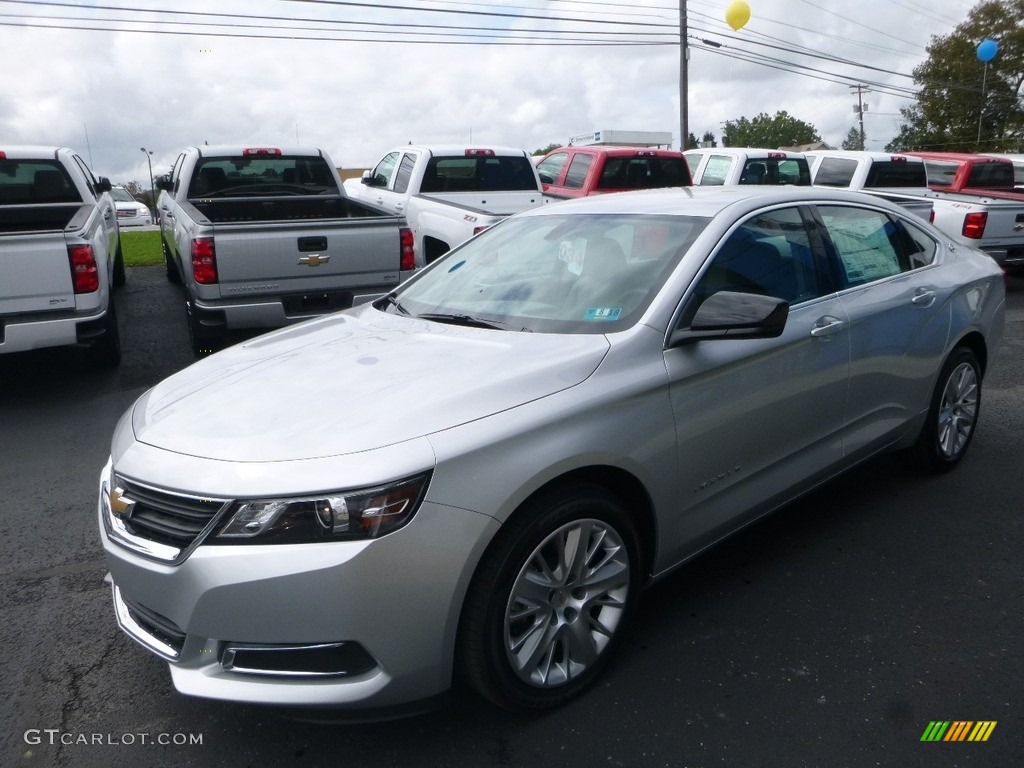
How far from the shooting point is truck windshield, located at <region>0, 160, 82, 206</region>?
9156 mm

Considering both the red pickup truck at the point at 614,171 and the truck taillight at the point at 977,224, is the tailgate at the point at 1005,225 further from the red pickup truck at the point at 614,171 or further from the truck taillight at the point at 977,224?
the red pickup truck at the point at 614,171

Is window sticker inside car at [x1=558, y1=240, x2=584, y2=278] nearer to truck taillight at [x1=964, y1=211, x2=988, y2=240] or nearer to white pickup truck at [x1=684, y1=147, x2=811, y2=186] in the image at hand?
truck taillight at [x1=964, y1=211, x2=988, y2=240]

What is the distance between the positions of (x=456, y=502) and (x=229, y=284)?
5.02m

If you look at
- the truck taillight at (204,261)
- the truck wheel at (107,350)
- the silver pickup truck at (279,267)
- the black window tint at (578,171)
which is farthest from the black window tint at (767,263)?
the black window tint at (578,171)

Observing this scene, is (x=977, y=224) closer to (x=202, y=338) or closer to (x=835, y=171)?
(x=835, y=171)

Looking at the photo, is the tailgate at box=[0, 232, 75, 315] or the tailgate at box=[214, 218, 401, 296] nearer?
the tailgate at box=[0, 232, 75, 315]

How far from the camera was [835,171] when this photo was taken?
14305 millimetres

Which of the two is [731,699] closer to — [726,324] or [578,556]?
[578,556]

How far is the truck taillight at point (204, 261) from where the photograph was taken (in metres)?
6.77

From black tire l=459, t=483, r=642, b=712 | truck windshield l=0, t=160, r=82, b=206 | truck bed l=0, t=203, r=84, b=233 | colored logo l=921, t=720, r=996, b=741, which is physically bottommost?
colored logo l=921, t=720, r=996, b=741

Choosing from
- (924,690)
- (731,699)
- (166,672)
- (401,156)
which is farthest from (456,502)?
(401,156)

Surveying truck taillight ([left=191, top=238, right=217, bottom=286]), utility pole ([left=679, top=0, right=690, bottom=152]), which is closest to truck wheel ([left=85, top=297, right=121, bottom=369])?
truck taillight ([left=191, top=238, right=217, bottom=286])

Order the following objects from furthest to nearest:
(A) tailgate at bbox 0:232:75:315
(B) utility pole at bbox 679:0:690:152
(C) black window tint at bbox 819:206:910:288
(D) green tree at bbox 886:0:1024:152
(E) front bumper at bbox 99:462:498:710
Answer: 1. (D) green tree at bbox 886:0:1024:152
2. (B) utility pole at bbox 679:0:690:152
3. (A) tailgate at bbox 0:232:75:315
4. (C) black window tint at bbox 819:206:910:288
5. (E) front bumper at bbox 99:462:498:710

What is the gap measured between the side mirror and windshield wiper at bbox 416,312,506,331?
701 millimetres
